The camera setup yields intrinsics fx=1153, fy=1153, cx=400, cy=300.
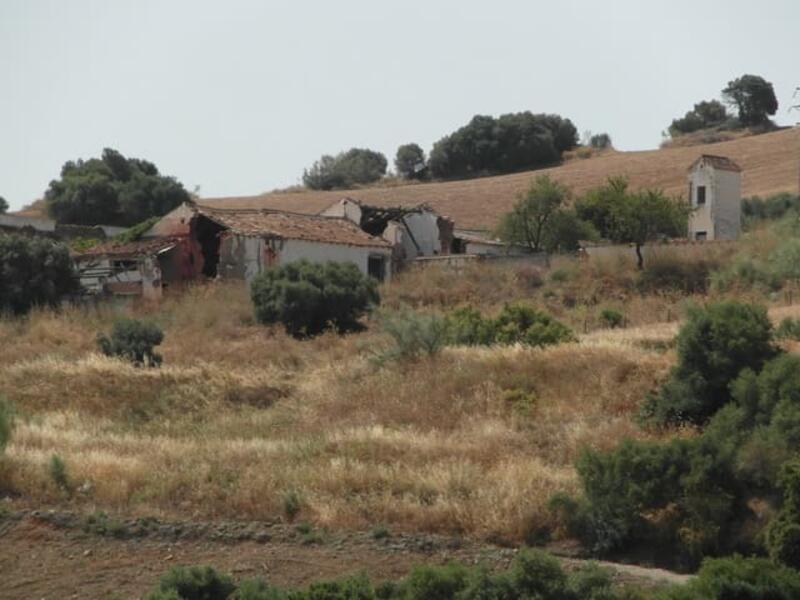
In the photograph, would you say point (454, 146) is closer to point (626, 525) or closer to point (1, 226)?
point (1, 226)

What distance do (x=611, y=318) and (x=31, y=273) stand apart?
2042 centimetres

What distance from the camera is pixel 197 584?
11703mm

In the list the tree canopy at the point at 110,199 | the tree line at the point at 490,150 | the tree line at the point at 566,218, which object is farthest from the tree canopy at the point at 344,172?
the tree line at the point at 566,218

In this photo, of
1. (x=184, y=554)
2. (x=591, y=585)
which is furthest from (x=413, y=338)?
(x=591, y=585)

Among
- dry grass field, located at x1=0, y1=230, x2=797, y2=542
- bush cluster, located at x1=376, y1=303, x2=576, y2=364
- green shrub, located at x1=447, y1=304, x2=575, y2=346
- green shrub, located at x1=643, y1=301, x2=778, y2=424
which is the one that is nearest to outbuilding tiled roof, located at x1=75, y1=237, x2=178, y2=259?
dry grass field, located at x1=0, y1=230, x2=797, y2=542

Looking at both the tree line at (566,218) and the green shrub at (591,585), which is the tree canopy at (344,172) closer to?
the tree line at (566,218)

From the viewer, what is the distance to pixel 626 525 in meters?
14.3

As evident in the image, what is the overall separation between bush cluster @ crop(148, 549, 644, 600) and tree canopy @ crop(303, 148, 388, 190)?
Result: 87.1 meters

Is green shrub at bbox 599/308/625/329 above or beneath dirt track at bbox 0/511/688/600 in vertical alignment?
above

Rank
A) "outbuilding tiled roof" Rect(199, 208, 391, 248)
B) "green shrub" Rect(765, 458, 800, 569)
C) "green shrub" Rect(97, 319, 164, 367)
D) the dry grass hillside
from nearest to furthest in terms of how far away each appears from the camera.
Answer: "green shrub" Rect(765, 458, 800, 569), "green shrub" Rect(97, 319, 164, 367), "outbuilding tiled roof" Rect(199, 208, 391, 248), the dry grass hillside

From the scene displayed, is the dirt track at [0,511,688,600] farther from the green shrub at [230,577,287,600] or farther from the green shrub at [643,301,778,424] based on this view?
the green shrub at [643,301,778,424]

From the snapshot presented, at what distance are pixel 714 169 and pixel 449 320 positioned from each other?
950 inches

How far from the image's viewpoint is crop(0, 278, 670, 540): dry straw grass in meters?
15.5

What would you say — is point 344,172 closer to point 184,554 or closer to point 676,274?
point 676,274
